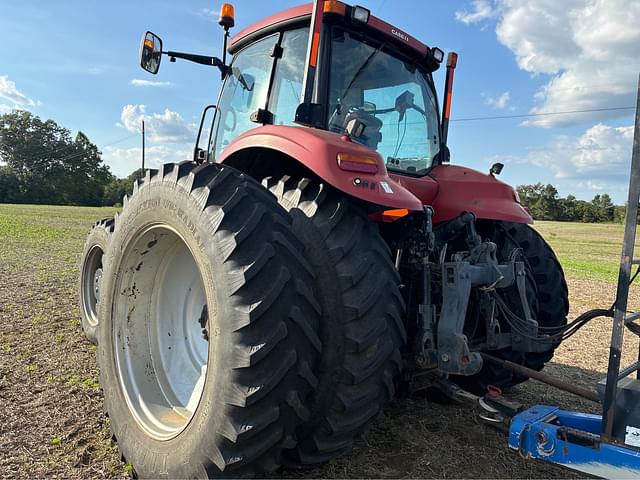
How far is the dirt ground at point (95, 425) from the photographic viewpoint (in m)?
2.46

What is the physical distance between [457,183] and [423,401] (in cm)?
156

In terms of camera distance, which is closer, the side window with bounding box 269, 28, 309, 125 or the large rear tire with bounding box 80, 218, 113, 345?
the side window with bounding box 269, 28, 309, 125

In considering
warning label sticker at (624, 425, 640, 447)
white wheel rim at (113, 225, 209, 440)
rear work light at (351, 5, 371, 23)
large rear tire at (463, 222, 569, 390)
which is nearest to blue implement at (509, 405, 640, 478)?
warning label sticker at (624, 425, 640, 447)

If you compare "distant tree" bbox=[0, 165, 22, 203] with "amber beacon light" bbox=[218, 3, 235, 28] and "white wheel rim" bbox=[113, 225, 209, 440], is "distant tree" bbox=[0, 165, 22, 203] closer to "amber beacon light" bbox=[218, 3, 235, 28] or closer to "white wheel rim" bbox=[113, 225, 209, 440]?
"amber beacon light" bbox=[218, 3, 235, 28]

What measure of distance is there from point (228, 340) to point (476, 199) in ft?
6.54

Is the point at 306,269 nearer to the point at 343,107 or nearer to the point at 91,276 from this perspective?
the point at 343,107

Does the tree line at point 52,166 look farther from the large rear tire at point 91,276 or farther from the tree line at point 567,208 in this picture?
the large rear tire at point 91,276

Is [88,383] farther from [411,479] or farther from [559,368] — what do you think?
[559,368]

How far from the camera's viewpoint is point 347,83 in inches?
116

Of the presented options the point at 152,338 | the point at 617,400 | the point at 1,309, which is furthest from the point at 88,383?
the point at 617,400

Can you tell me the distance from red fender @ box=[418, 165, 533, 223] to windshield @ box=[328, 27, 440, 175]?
271 mm

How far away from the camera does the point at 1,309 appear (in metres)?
5.30

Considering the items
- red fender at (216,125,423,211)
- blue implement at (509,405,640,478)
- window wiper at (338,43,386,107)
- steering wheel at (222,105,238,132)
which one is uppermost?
window wiper at (338,43,386,107)

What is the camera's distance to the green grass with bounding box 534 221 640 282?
526 inches
